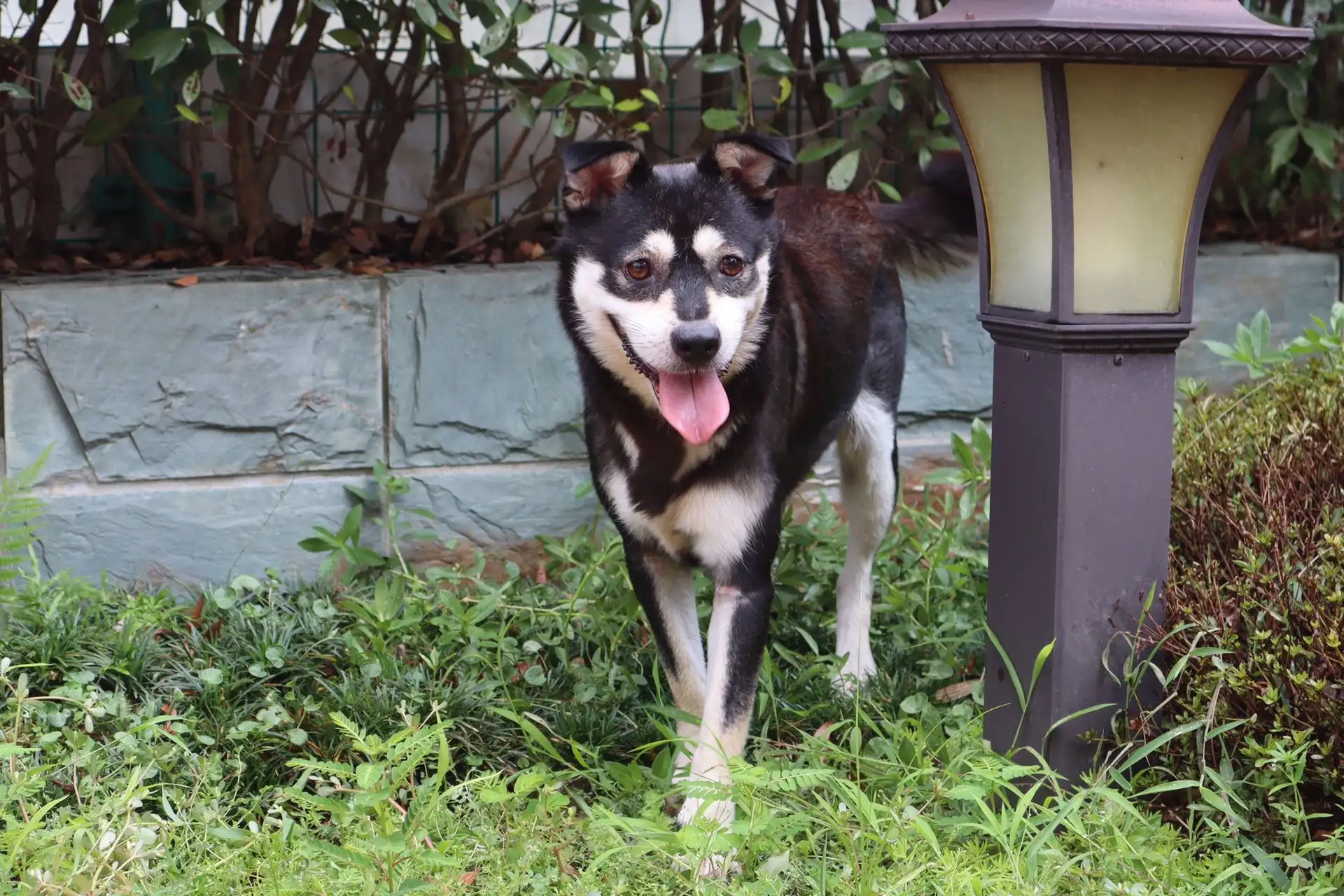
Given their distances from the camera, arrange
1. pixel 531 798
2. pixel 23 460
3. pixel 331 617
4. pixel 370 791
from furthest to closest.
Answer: pixel 23 460 < pixel 331 617 < pixel 531 798 < pixel 370 791

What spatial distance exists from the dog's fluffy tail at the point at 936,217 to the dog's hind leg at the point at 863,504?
1.56 feet

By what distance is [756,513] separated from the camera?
3102 millimetres

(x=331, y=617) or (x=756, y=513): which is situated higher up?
(x=756, y=513)

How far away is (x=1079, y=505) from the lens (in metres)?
2.78

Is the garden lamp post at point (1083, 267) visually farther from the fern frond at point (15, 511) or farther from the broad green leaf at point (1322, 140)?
the fern frond at point (15, 511)

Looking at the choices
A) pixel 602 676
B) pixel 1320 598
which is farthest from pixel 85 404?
pixel 1320 598

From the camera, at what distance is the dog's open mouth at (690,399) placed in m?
2.97

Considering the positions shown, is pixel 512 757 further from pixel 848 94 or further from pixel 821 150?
pixel 848 94

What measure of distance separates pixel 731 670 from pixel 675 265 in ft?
2.95

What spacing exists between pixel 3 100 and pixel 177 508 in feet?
4.70

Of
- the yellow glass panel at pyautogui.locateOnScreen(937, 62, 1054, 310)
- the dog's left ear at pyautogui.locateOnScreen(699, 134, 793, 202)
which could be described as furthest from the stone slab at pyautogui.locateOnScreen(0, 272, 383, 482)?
the yellow glass panel at pyautogui.locateOnScreen(937, 62, 1054, 310)

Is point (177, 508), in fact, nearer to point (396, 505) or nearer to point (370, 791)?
point (396, 505)

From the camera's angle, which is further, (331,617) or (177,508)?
(177,508)

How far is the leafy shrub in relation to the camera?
260 centimetres
